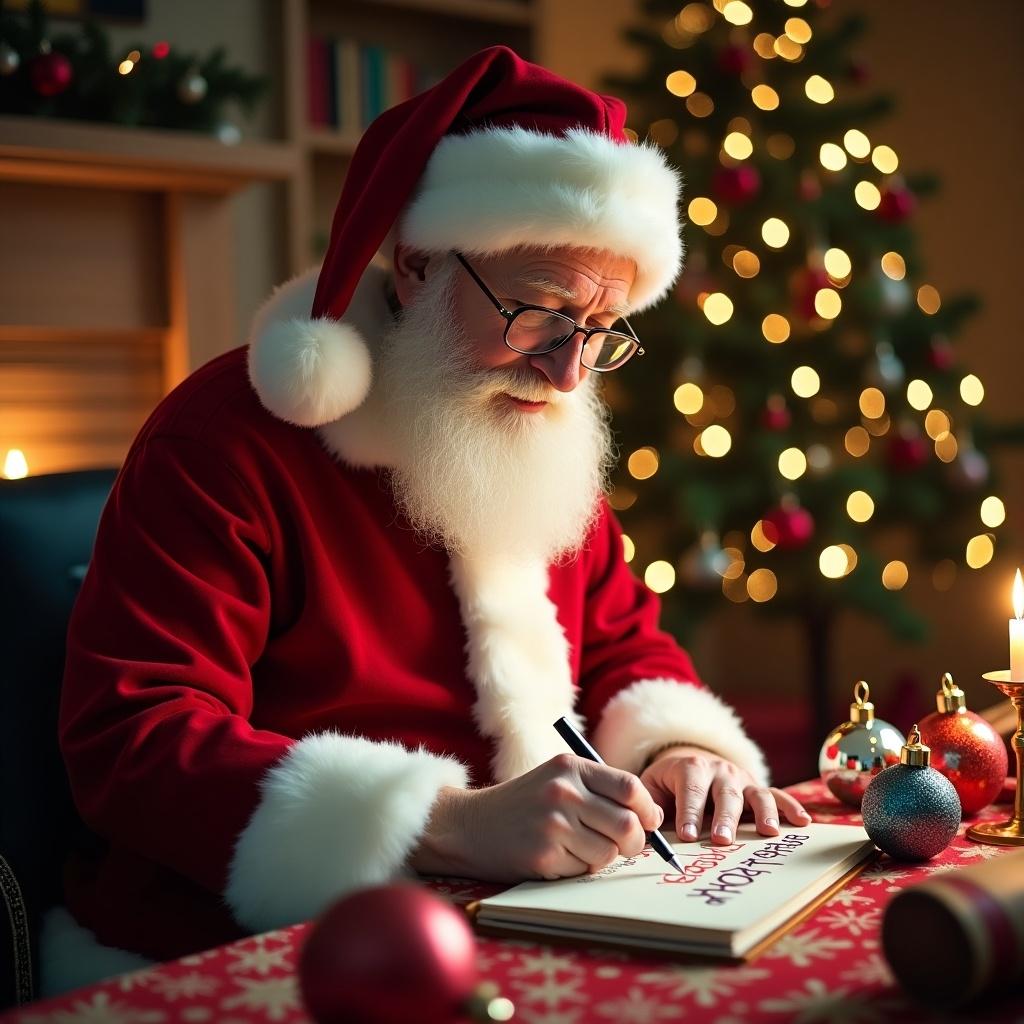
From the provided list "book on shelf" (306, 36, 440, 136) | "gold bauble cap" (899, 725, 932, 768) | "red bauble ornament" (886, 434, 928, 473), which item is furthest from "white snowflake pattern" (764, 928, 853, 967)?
"book on shelf" (306, 36, 440, 136)

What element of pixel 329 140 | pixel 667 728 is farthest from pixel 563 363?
pixel 329 140

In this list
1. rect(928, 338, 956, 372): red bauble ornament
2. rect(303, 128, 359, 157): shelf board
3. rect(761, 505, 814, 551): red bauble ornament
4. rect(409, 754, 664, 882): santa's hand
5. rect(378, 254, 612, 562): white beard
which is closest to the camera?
rect(409, 754, 664, 882): santa's hand

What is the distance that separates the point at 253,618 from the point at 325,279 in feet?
1.39

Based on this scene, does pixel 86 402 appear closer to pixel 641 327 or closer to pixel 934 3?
pixel 641 327

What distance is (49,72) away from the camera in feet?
8.51

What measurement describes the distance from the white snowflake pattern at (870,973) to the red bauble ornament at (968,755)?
0.42 m

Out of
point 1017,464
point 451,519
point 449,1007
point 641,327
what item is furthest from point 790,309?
point 449,1007

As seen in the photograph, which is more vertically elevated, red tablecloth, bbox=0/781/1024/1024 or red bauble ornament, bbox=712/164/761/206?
red bauble ornament, bbox=712/164/761/206

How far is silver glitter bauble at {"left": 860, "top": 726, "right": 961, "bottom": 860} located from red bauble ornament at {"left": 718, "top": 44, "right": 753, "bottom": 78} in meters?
2.74

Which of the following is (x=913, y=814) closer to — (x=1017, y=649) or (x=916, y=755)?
(x=916, y=755)

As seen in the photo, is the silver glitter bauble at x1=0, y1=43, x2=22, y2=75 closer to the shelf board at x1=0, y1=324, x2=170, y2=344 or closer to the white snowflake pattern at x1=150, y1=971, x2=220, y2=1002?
the shelf board at x1=0, y1=324, x2=170, y2=344

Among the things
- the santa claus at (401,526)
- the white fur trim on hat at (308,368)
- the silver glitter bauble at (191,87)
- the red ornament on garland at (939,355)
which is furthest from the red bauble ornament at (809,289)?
the white fur trim on hat at (308,368)

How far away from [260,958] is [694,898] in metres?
0.33

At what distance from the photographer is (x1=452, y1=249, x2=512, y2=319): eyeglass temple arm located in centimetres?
147
